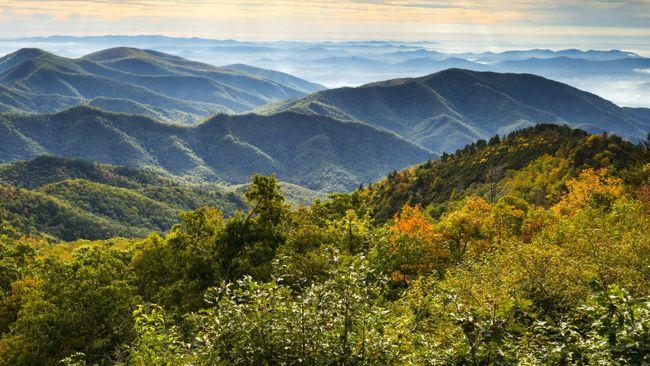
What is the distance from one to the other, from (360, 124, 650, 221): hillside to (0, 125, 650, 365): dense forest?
24.0 feet

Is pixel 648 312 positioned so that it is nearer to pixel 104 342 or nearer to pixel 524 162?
pixel 104 342

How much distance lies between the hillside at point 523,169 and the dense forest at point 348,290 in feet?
24.0

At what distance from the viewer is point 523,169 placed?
153 meters

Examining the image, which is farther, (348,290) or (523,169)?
(523,169)

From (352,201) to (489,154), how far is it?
133299mm

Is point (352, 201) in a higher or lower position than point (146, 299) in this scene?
higher

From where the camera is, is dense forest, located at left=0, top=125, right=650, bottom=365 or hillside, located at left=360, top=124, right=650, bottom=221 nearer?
dense forest, located at left=0, top=125, right=650, bottom=365

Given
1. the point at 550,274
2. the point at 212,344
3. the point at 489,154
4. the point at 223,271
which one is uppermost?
the point at 212,344

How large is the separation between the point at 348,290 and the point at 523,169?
151 m

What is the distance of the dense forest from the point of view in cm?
1441

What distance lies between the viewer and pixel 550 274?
31828mm

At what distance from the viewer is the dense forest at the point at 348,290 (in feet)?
47.3

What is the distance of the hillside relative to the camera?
120562 mm

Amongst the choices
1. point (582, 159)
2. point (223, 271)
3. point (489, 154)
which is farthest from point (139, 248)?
point (489, 154)
